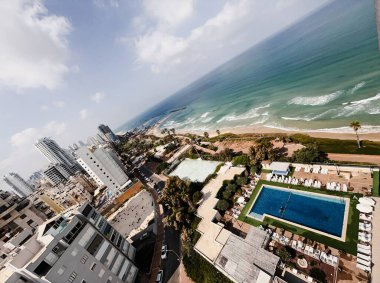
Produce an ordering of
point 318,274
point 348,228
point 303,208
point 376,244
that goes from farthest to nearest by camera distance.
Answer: point 303,208 < point 348,228 < point 318,274 < point 376,244

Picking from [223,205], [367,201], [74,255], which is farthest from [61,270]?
[367,201]

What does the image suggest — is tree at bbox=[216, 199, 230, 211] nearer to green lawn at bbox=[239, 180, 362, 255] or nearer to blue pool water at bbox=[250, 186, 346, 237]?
green lawn at bbox=[239, 180, 362, 255]

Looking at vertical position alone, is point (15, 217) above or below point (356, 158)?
above

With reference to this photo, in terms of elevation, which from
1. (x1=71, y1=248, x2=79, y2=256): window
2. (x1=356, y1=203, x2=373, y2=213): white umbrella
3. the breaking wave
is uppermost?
(x1=71, y1=248, x2=79, y2=256): window

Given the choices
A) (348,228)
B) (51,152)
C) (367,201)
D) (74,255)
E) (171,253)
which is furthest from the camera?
(51,152)

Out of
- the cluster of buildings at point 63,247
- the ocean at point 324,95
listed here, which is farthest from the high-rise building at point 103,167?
the ocean at point 324,95

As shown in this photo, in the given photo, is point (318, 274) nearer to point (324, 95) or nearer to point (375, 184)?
point (375, 184)

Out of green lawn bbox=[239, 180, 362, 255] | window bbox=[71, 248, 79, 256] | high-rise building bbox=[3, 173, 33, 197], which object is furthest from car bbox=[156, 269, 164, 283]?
high-rise building bbox=[3, 173, 33, 197]
